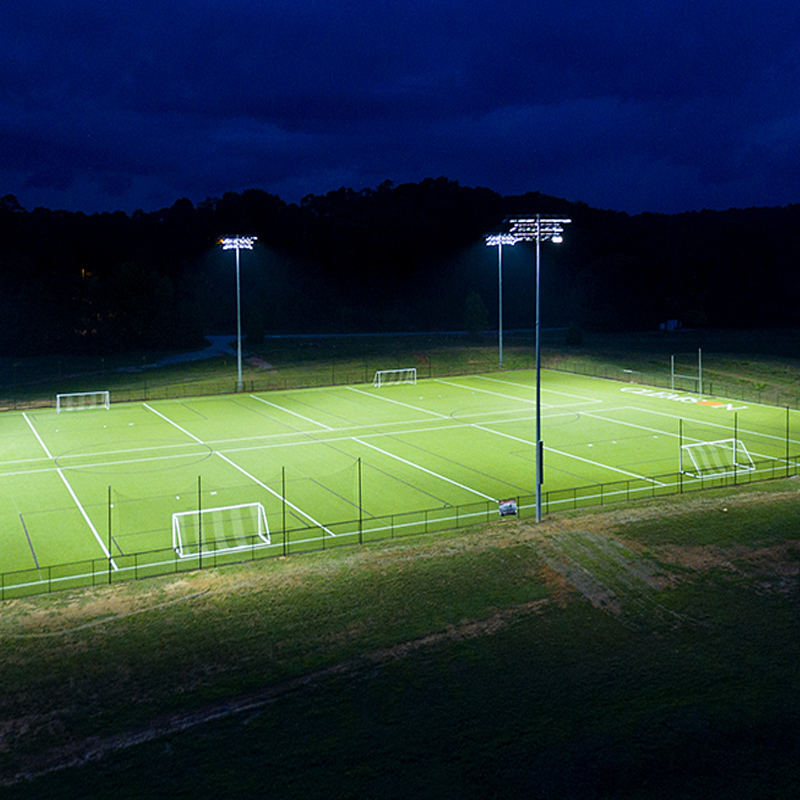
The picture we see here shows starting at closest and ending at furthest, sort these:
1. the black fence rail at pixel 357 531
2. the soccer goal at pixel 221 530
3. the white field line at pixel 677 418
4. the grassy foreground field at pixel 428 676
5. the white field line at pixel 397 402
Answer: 1. the grassy foreground field at pixel 428 676
2. the black fence rail at pixel 357 531
3. the soccer goal at pixel 221 530
4. the white field line at pixel 677 418
5. the white field line at pixel 397 402

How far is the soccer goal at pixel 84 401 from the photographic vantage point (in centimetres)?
5531

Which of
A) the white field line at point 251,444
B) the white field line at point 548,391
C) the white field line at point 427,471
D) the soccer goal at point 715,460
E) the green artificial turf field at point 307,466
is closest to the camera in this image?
the green artificial turf field at point 307,466

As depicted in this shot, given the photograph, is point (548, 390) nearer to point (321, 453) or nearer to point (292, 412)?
point (292, 412)

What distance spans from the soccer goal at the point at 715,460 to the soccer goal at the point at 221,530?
1774cm

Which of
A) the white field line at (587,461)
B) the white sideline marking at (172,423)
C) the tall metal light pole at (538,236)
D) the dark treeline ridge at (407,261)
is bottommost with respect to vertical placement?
the white field line at (587,461)

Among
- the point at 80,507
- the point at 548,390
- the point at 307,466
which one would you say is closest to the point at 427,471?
the point at 307,466

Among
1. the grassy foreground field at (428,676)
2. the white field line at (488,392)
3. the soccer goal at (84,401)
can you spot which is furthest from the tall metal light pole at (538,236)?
the soccer goal at (84,401)

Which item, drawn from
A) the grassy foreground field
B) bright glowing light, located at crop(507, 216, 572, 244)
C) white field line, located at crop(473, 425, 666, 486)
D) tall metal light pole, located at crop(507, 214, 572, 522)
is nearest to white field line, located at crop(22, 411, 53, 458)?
the grassy foreground field

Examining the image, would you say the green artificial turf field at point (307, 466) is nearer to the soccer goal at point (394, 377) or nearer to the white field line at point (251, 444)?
the white field line at point (251, 444)

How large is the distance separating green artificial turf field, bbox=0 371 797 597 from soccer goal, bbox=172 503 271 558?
0.30 ft

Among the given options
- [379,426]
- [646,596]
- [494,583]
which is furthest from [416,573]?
[379,426]

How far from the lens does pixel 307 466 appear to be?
124ft

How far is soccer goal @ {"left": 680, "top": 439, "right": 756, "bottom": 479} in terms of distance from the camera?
114ft

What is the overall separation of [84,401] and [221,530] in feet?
111
